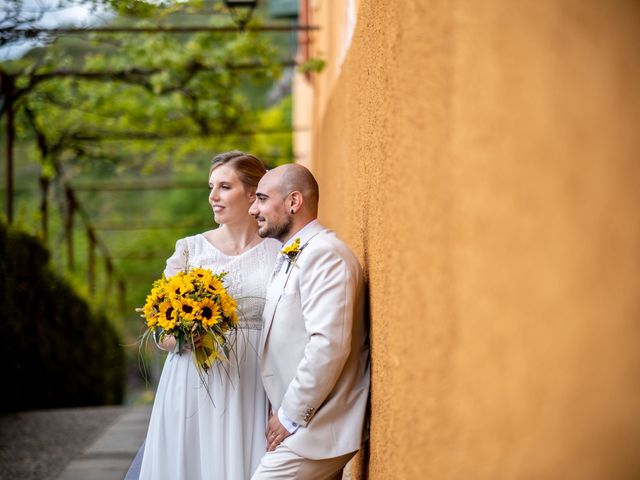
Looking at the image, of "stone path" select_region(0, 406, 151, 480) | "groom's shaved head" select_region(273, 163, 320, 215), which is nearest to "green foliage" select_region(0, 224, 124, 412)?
"stone path" select_region(0, 406, 151, 480)

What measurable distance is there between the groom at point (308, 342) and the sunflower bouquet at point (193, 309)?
23 centimetres

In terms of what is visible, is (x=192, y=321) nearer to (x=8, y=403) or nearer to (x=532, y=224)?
(x=532, y=224)

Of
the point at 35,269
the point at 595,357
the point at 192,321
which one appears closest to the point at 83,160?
the point at 35,269

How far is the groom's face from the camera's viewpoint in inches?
146

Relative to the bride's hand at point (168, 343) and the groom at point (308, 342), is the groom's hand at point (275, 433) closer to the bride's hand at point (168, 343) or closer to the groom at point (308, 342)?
the groom at point (308, 342)

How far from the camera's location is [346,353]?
10.9ft

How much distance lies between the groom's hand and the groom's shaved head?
2.93ft

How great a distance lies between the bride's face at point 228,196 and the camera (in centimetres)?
440

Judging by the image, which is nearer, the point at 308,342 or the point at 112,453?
the point at 308,342

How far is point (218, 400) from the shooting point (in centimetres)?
425

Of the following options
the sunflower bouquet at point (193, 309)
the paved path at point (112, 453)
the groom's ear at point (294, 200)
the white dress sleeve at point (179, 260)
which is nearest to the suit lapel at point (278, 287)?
the groom's ear at point (294, 200)

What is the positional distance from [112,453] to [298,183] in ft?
16.9

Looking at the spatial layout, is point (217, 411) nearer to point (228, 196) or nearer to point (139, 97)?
point (228, 196)

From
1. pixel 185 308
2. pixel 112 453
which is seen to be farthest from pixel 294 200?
pixel 112 453
